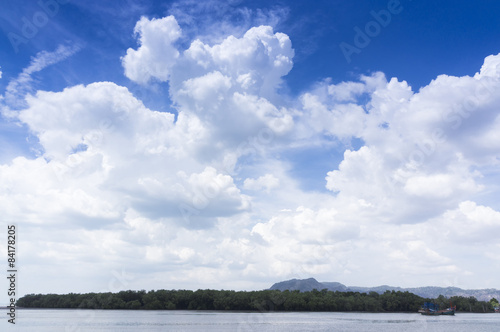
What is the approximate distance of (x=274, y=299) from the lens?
143625mm

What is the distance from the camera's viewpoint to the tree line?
5600 inches

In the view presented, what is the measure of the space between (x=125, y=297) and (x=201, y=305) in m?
29.6

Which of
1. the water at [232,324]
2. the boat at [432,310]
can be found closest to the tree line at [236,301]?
the boat at [432,310]

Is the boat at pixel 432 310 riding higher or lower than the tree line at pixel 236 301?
lower

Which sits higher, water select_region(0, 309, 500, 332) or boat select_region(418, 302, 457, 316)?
water select_region(0, 309, 500, 332)

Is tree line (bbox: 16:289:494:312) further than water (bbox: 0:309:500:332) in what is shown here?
Yes

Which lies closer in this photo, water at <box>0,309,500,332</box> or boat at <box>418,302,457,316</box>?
water at <box>0,309,500,332</box>

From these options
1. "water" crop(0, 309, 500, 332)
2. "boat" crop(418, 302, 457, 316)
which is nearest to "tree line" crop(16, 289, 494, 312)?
"boat" crop(418, 302, 457, 316)

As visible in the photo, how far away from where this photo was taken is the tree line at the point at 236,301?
467 feet

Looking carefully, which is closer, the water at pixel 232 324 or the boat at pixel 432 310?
the water at pixel 232 324

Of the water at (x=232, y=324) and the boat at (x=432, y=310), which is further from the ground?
the water at (x=232, y=324)

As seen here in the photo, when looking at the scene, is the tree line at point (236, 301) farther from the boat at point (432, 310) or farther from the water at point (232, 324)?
the water at point (232, 324)

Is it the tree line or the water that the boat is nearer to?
the tree line

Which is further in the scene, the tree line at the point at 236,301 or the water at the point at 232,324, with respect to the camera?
the tree line at the point at 236,301
